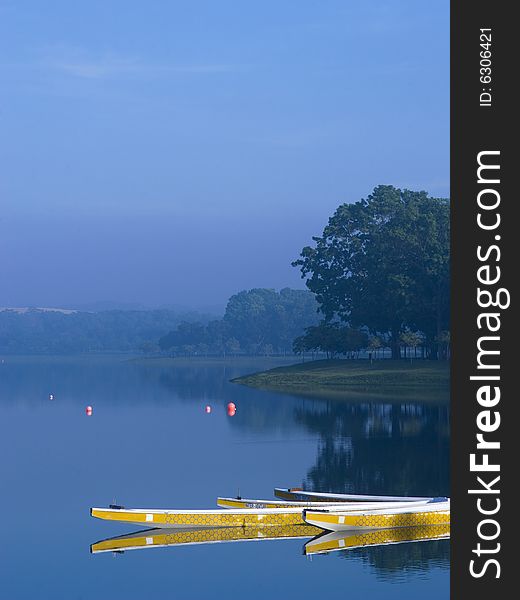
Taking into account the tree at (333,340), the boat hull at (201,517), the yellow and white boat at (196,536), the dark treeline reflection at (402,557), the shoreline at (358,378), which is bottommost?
the dark treeline reflection at (402,557)

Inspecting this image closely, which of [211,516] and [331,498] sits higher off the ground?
[331,498]

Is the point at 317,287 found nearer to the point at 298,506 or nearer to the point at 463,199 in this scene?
the point at 298,506

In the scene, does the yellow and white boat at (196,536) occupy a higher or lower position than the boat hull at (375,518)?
lower

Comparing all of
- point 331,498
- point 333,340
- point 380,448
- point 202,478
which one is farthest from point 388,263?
point 331,498

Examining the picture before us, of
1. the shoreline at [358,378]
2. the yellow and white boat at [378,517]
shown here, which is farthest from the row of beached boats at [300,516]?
the shoreline at [358,378]

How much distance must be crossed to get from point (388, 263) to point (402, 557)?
107m

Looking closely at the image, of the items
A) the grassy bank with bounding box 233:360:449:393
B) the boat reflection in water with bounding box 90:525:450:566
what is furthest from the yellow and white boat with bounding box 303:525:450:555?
the grassy bank with bounding box 233:360:449:393

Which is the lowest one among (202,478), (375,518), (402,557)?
(402,557)

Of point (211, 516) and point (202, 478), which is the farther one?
point (202, 478)

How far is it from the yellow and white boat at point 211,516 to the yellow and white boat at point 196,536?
0.71 ft

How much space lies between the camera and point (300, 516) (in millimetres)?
44125

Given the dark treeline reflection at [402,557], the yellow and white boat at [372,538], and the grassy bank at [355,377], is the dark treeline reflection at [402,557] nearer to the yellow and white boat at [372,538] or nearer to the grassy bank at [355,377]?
the yellow and white boat at [372,538]

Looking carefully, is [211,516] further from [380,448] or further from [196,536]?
[380,448]

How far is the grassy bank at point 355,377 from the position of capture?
130 meters
